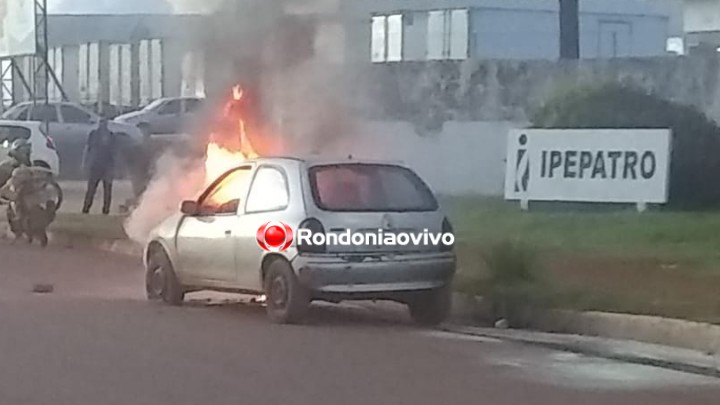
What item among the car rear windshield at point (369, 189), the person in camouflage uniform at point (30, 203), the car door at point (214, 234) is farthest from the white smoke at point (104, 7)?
the car rear windshield at point (369, 189)

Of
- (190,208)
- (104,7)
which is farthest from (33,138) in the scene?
(104,7)

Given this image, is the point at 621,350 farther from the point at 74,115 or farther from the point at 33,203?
the point at 74,115

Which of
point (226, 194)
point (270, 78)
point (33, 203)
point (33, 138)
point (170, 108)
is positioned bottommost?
point (33, 203)

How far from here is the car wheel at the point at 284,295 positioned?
14648 millimetres

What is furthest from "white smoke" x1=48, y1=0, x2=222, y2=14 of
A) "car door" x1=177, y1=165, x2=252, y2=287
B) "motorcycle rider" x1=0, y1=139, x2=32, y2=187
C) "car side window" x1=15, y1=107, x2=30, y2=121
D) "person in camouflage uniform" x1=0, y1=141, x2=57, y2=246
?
"car door" x1=177, y1=165, x2=252, y2=287

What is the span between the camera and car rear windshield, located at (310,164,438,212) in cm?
1495

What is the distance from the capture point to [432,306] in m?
15.1

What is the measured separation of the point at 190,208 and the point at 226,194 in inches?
17.1

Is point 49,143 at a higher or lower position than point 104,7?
lower

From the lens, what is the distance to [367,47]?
25.9 meters

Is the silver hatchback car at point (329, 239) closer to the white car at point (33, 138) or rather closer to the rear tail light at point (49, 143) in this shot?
the white car at point (33, 138)

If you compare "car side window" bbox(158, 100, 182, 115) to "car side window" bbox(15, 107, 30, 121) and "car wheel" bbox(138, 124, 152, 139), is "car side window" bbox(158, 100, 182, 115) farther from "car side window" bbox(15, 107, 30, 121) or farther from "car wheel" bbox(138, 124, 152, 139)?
"car side window" bbox(15, 107, 30, 121)

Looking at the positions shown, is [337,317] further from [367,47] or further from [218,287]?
[367,47]

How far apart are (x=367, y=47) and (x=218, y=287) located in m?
10.5
